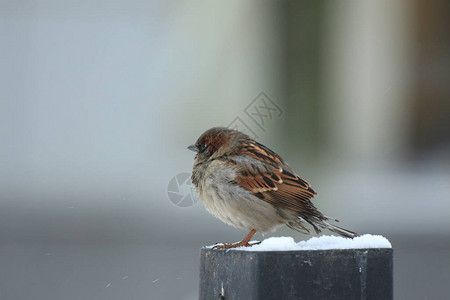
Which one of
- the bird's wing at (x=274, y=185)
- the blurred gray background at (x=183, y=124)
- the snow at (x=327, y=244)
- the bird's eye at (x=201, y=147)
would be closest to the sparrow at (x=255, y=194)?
the bird's wing at (x=274, y=185)

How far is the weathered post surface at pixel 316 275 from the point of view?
2525 mm

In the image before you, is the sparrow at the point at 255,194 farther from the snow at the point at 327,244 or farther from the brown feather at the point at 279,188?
the snow at the point at 327,244

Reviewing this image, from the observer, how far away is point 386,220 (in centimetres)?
847

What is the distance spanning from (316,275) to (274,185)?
5.80 ft

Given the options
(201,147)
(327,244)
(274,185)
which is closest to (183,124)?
(201,147)

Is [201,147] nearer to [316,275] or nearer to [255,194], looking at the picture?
[255,194]

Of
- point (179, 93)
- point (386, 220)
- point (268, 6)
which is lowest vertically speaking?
point (386, 220)

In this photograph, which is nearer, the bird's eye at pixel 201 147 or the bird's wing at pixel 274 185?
the bird's wing at pixel 274 185

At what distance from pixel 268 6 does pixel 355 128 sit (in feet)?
5.48

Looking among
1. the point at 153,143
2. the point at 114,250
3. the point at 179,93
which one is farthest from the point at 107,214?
the point at 179,93

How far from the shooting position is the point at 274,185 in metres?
4.29

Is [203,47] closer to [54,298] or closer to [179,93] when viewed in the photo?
[179,93]

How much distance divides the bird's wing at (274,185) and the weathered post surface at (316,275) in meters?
→ 1.59

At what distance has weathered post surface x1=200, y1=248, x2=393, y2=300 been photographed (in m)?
2.53
